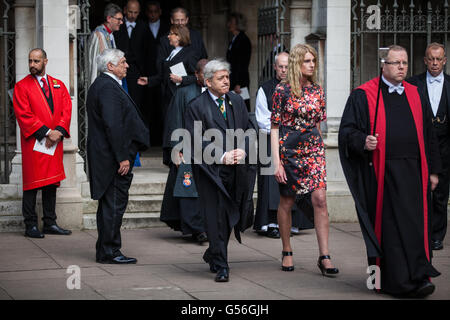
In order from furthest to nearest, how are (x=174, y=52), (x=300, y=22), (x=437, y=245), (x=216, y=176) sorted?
(x=300, y=22) → (x=174, y=52) → (x=437, y=245) → (x=216, y=176)

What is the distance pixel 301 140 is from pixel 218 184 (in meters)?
0.85

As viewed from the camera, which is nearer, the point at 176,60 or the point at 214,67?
the point at 214,67

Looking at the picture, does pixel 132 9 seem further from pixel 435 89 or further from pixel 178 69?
pixel 435 89

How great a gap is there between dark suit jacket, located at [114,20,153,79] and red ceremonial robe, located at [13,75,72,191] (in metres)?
2.47

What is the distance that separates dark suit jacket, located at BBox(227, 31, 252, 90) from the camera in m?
12.6

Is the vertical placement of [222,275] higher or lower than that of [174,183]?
lower

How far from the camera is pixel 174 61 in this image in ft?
34.6

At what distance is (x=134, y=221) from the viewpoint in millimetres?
10211

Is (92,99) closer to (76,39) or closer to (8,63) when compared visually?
(76,39)

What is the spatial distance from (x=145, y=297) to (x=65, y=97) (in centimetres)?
377

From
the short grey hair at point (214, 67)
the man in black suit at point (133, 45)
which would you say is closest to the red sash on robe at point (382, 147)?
the short grey hair at point (214, 67)

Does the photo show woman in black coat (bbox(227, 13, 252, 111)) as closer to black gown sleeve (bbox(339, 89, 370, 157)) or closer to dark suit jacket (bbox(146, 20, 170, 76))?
dark suit jacket (bbox(146, 20, 170, 76))

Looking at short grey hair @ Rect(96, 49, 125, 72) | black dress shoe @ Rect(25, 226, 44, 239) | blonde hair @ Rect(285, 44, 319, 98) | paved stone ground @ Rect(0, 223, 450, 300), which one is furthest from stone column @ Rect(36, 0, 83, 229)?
blonde hair @ Rect(285, 44, 319, 98)

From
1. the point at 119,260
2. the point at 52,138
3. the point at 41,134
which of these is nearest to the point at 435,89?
the point at 119,260
